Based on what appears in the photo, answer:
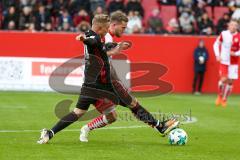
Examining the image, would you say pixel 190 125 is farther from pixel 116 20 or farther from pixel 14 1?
pixel 14 1

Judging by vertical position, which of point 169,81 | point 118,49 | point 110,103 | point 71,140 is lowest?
point 169,81

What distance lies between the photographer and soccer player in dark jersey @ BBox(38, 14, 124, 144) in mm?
11375

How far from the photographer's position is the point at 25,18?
89.0 ft

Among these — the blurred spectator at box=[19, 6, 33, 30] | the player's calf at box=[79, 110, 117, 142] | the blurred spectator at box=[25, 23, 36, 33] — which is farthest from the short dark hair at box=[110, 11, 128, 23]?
the blurred spectator at box=[19, 6, 33, 30]

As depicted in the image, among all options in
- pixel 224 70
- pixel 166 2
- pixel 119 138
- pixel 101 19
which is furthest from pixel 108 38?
pixel 166 2

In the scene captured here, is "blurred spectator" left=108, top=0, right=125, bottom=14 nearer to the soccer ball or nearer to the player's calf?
the player's calf

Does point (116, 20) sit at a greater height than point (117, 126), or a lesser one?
greater

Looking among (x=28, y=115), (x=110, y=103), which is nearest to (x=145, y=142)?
(x=110, y=103)

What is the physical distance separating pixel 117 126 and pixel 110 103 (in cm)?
291

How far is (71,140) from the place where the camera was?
12312mm

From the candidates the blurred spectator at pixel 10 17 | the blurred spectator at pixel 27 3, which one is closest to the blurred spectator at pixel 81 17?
the blurred spectator at pixel 27 3

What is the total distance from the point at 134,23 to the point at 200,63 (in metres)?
3.38

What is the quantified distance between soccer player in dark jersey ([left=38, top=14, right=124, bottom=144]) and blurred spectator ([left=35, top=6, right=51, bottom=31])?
51.0ft

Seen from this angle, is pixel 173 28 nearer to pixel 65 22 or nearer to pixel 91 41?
pixel 65 22
